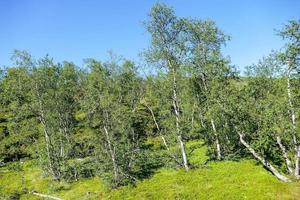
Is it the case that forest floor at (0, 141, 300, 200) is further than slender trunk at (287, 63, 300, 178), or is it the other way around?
slender trunk at (287, 63, 300, 178)

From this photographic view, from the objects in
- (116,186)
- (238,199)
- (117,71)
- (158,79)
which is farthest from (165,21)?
(238,199)

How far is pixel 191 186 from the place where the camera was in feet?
123

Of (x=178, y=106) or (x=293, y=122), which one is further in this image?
(x=178, y=106)

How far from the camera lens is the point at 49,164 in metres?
48.4

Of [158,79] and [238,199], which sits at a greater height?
[158,79]

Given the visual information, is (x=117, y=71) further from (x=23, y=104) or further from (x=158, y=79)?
Result: (x=23, y=104)

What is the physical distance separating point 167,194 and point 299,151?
15009 millimetres

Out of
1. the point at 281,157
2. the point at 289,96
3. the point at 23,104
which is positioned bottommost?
the point at 281,157

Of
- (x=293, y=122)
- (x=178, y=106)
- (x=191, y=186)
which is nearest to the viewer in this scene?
(x=293, y=122)

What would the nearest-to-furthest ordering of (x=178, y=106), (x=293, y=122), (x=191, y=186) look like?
(x=293, y=122)
(x=191, y=186)
(x=178, y=106)

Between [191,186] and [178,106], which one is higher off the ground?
[178,106]

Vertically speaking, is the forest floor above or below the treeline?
below

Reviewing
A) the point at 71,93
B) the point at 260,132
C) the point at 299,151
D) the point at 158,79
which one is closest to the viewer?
the point at 299,151

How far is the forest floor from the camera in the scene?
33250 millimetres
